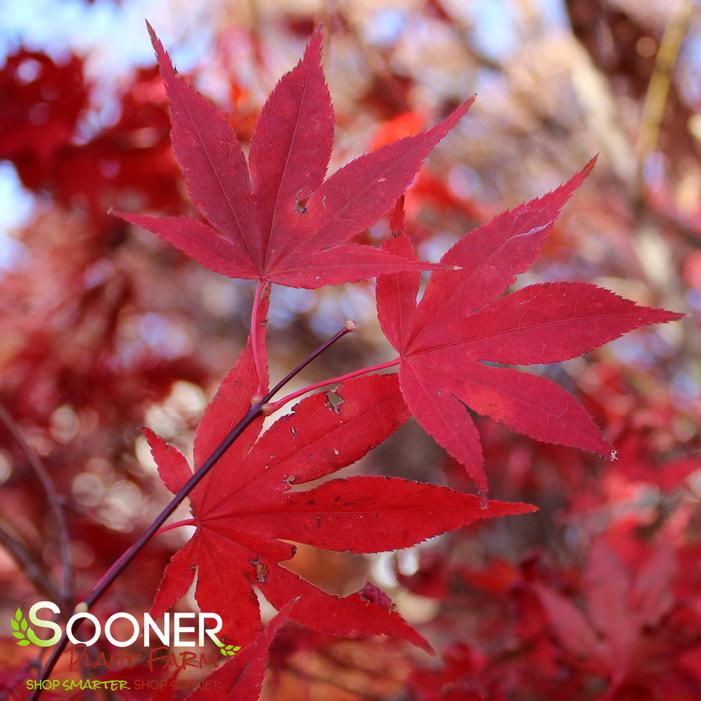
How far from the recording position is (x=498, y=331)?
372mm

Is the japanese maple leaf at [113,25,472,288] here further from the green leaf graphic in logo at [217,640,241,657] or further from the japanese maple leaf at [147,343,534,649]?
the green leaf graphic in logo at [217,640,241,657]

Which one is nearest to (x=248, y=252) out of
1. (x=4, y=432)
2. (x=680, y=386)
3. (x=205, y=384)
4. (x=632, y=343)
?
(x=4, y=432)

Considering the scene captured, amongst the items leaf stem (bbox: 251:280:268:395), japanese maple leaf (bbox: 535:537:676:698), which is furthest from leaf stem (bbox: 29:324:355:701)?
japanese maple leaf (bbox: 535:537:676:698)

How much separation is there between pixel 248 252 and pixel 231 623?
0.69ft

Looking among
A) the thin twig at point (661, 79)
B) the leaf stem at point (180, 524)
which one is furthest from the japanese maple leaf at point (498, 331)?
the thin twig at point (661, 79)

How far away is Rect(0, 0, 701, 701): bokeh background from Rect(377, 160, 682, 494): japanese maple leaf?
0.26m

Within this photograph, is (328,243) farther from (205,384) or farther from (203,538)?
(205,384)

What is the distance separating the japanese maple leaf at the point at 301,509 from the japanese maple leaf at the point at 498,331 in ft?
0.09

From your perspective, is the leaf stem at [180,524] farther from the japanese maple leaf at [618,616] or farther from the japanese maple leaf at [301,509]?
the japanese maple leaf at [618,616]

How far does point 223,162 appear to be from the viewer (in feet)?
1.24

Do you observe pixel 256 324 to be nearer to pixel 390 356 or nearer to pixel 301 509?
pixel 301 509

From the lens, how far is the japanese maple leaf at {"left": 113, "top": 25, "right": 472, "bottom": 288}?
366 millimetres

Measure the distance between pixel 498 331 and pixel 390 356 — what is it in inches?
81.7

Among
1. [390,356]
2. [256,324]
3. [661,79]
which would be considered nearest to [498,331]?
[256,324]
